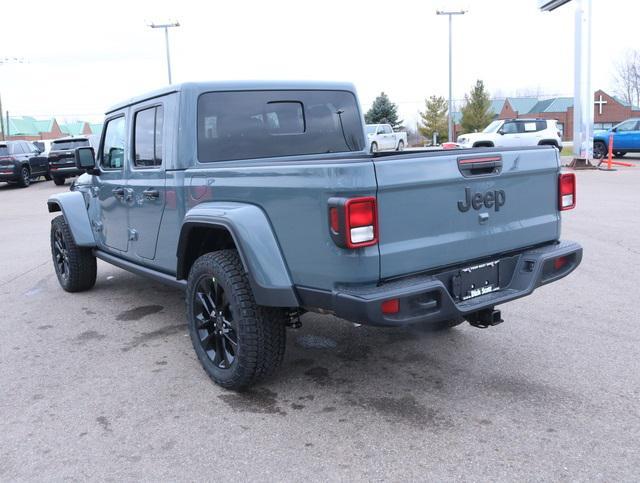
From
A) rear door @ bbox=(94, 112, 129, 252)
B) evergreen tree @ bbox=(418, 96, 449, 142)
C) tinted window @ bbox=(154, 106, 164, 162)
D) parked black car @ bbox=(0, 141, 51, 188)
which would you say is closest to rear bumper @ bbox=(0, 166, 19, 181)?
parked black car @ bbox=(0, 141, 51, 188)

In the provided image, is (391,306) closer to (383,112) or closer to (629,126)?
(629,126)

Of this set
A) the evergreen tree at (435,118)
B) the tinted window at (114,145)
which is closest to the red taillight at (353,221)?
the tinted window at (114,145)

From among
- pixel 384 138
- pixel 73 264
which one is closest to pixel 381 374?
pixel 73 264

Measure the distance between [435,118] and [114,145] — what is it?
212 ft

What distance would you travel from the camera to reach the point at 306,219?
3115 mm

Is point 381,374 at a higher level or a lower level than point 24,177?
lower

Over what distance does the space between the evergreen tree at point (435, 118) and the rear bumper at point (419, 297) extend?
213 ft

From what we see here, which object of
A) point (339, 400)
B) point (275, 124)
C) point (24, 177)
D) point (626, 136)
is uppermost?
point (275, 124)

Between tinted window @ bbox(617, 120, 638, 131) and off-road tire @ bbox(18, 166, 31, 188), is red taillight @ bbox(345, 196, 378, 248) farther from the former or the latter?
tinted window @ bbox(617, 120, 638, 131)

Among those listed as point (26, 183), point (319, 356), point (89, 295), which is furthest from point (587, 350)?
point (26, 183)

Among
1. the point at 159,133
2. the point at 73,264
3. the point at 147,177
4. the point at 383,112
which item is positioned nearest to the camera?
the point at 159,133

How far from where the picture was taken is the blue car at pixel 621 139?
78.5 feet

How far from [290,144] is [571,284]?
334 cm

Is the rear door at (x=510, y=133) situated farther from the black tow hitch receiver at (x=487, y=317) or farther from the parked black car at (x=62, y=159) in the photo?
the black tow hitch receiver at (x=487, y=317)
